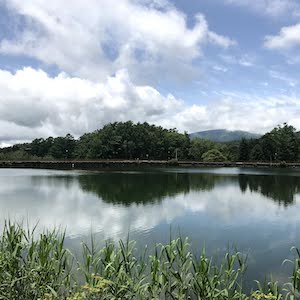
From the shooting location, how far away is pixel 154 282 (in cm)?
536

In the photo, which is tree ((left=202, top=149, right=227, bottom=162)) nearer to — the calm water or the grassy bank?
the calm water

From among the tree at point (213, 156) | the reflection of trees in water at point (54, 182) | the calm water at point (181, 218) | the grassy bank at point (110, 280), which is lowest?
the calm water at point (181, 218)

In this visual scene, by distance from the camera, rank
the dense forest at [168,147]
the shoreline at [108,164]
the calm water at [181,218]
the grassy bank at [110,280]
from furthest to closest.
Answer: the dense forest at [168,147] → the shoreline at [108,164] → the calm water at [181,218] → the grassy bank at [110,280]

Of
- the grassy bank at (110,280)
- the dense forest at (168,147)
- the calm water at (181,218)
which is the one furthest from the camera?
the dense forest at (168,147)

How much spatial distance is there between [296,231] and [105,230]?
7.51 metres

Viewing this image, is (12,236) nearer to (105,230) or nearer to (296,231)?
(105,230)

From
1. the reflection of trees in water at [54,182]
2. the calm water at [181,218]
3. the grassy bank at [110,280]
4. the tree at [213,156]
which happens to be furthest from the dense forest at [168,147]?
the grassy bank at [110,280]

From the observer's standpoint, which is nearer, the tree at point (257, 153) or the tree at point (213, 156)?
the tree at point (257, 153)

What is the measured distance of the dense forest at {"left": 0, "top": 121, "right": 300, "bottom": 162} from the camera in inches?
3642

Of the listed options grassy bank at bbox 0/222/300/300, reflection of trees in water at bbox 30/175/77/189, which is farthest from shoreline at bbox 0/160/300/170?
grassy bank at bbox 0/222/300/300

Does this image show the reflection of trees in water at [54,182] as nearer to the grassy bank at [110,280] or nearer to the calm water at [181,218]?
the calm water at [181,218]

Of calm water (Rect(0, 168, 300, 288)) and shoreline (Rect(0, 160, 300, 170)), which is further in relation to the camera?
shoreline (Rect(0, 160, 300, 170))

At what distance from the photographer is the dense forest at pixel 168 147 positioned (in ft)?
303

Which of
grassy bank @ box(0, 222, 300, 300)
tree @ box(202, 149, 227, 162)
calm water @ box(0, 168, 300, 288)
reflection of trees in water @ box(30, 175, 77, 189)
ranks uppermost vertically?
tree @ box(202, 149, 227, 162)
